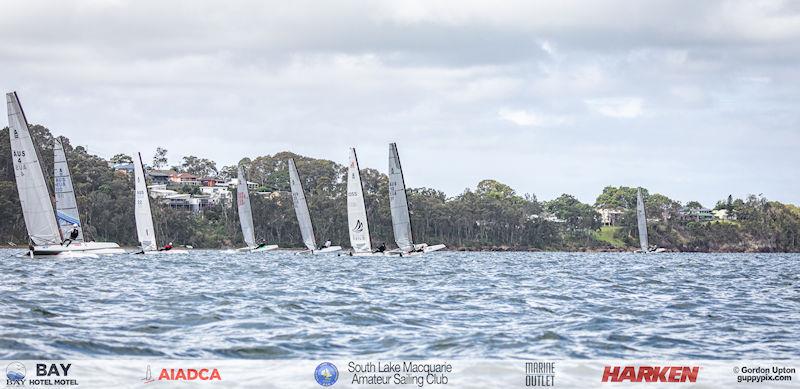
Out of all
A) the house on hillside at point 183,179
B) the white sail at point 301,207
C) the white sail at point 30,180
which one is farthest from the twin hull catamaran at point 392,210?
the house on hillside at point 183,179

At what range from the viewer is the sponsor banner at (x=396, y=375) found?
12422 millimetres

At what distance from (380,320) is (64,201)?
4034 centimetres

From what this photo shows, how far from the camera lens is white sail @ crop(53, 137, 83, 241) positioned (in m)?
56.9

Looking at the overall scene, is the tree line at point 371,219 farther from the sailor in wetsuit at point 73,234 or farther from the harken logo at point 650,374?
the harken logo at point 650,374

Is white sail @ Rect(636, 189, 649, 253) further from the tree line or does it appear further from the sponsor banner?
the sponsor banner

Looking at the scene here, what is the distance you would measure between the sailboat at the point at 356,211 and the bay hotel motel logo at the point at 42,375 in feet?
204

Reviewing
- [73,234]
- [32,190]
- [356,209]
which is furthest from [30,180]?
[356,209]

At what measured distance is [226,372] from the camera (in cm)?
1309

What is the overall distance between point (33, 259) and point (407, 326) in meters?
38.0

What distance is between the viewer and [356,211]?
76.9 meters

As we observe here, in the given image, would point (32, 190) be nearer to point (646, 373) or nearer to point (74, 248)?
point (74, 248)

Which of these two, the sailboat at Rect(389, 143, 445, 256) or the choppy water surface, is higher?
A: the sailboat at Rect(389, 143, 445, 256)

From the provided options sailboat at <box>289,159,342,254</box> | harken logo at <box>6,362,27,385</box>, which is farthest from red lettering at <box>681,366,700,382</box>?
sailboat at <box>289,159,342,254</box>

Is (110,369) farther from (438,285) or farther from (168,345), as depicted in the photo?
(438,285)
